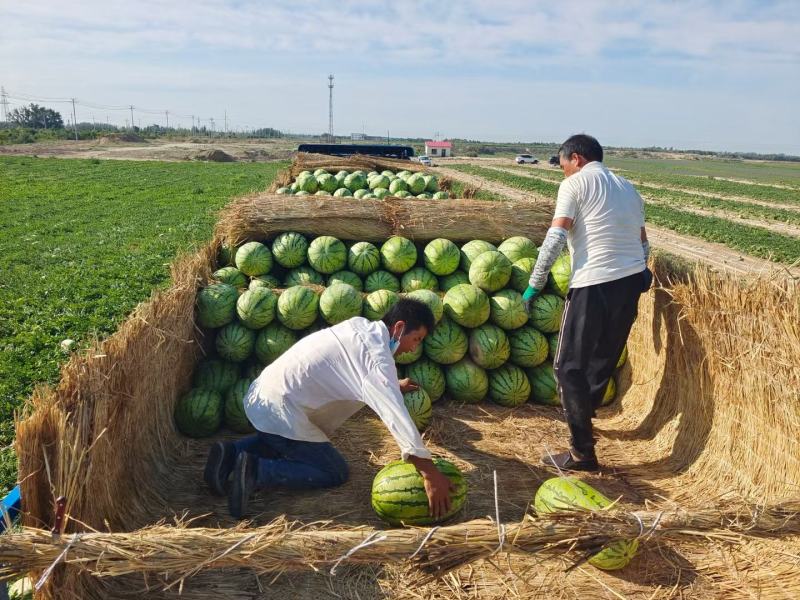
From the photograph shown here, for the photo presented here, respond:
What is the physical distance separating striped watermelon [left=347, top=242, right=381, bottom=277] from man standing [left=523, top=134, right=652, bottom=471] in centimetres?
234

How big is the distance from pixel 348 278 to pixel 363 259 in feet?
0.96

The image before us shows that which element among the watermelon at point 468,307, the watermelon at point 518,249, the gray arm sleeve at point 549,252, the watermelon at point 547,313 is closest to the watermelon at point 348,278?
the watermelon at point 468,307

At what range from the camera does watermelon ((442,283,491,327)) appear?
5.59 metres

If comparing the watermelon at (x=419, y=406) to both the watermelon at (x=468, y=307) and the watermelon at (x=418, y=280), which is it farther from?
the watermelon at (x=418, y=280)

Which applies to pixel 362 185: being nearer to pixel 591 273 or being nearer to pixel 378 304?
pixel 378 304

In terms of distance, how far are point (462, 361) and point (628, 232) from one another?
2.06 metres

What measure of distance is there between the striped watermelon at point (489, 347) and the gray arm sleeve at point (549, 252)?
1011 mm

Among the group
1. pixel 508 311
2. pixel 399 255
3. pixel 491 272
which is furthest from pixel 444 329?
pixel 399 255

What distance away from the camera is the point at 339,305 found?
554 cm

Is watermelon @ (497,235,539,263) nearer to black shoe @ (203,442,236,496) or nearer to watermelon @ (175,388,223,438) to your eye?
watermelon @ (175,388,223,438)

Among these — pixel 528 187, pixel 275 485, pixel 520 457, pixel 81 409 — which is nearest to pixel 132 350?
pixel 81 409

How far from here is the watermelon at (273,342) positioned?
549cm

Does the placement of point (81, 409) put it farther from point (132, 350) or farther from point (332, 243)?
point (332, 243)

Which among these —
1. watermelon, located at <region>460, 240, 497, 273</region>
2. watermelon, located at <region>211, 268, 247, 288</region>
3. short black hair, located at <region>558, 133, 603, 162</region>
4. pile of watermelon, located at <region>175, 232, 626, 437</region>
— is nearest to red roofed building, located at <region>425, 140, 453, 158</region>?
watermelon, located at <region>460, 240, 497, 273</region>
